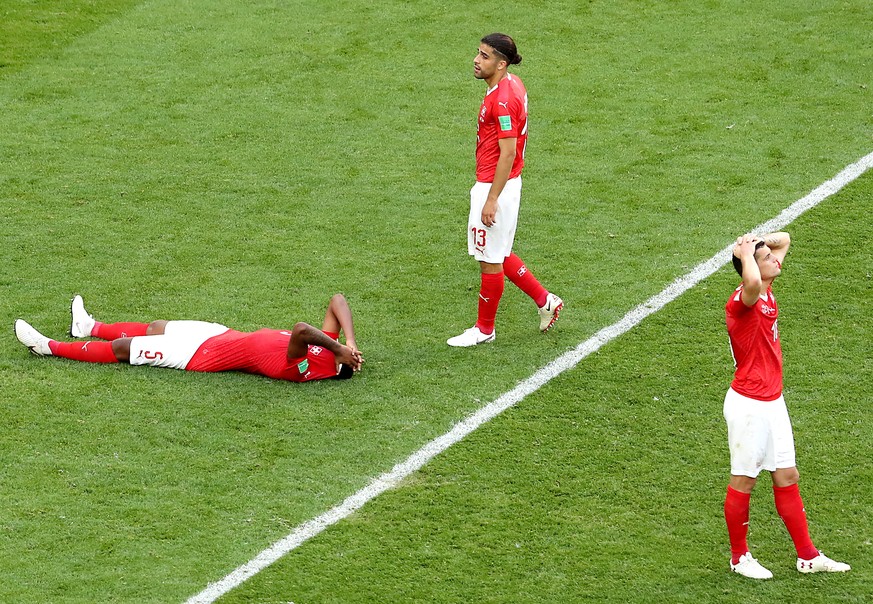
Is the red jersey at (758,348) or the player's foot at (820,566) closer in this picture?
the red jersey at (758,348)

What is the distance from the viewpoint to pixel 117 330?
803 cm

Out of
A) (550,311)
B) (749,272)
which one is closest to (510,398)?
(550,311)

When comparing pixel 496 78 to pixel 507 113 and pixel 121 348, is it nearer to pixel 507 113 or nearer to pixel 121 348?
pixel 507 113

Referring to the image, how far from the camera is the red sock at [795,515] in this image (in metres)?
5.73

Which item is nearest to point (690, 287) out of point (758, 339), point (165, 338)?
point (758, 339)

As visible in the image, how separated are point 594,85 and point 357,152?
2765mm

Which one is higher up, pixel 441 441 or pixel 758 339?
pixel 758 339

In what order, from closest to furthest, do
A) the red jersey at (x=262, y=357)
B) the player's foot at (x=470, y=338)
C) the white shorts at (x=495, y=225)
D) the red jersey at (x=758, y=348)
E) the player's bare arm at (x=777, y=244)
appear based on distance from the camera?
the red jersey at (x=758, y=348) → the player's bare arm at (x=777, y=244) → the red jersey at (x=262, y=357) → the white shorts at (x=495, y=225) → the player's foot at (x=470, y=338)

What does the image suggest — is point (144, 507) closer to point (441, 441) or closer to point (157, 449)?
point (157, 449)

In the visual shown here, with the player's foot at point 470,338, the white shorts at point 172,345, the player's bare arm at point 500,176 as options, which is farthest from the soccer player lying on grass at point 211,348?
the player's bare arm at point 500,176

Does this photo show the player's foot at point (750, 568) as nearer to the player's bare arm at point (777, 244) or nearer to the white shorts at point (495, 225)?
the player's bare arm at point (777, 244)

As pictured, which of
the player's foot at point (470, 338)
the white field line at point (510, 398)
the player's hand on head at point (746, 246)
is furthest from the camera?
the player's foot at point (470, 338)

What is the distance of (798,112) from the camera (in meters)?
11.6

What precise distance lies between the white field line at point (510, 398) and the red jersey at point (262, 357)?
3.40 ft
